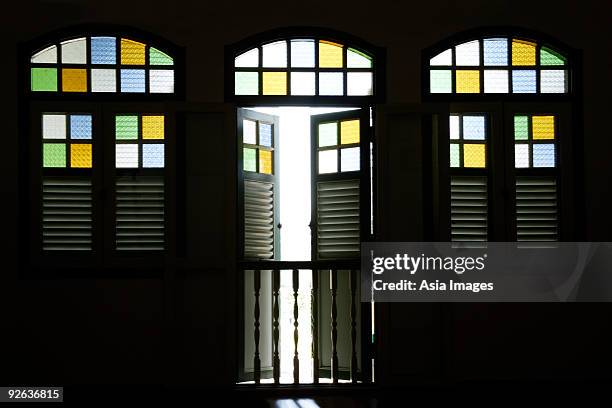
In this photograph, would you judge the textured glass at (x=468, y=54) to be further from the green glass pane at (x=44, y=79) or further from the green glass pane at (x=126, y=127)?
the green glass pane at (x=44, y=79)

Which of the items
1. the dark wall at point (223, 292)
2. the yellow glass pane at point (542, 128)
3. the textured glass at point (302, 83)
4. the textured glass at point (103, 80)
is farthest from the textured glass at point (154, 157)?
the yellow glass pane at point (542, 128)

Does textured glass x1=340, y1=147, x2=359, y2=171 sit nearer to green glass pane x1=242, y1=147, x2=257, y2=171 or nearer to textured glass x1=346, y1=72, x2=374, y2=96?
textured glass x1=346, y1=72, x2=374, y2=96

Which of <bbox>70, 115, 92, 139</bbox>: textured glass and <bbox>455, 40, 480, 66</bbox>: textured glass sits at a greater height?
<bbox>455, 40, 480, 66</bbox>: textured glass

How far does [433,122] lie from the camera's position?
19.3 feet

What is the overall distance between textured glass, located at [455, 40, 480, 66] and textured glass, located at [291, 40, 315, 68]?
110 centimetres

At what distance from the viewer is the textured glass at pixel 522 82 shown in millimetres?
6051

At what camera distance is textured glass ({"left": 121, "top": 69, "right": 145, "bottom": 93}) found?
19.4 feet

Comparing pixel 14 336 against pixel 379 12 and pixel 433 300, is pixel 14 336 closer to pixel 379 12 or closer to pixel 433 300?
pixel 433 300

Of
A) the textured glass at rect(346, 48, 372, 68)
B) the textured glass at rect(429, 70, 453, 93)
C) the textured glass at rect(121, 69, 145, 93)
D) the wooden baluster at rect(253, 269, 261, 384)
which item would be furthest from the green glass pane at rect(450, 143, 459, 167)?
the textured glass at rect(121, 69, 145, 93)

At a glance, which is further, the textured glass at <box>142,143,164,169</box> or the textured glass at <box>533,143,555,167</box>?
the textured glass at <box>533,143,555,167</box>

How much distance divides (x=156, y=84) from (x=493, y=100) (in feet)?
8.33

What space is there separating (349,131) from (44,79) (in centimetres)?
231

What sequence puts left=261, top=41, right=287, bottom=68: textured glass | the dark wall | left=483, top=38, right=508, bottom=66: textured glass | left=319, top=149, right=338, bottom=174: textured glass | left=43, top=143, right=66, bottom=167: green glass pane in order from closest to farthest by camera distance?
1. the dark wall
2. left=43, top=143, right=66, bottom=167: green glass pane
3. left=261, top=41, right=287, bottom=68: textured glass
4. left=483, top=38, right=508, bottom=66: textured glass
5. left=319, top=149, right=338, bottom=174: textured glass

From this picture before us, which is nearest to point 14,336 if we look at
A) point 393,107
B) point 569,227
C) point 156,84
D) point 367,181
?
point 156,84
